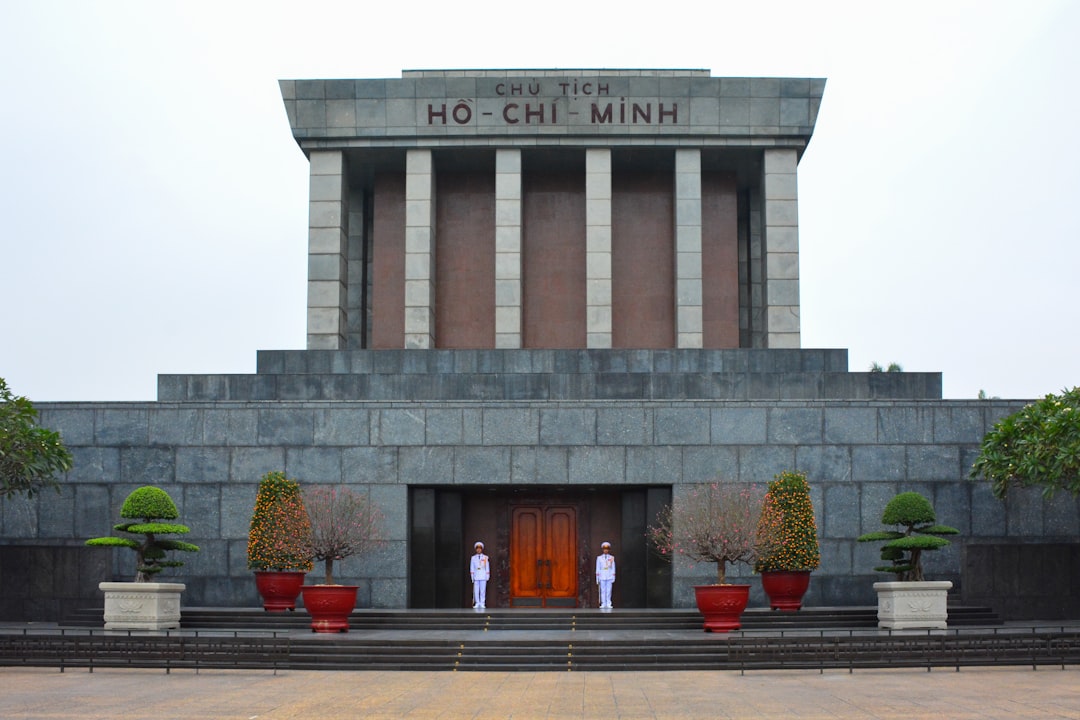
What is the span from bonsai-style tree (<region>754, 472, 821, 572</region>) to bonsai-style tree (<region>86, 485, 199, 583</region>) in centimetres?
1163

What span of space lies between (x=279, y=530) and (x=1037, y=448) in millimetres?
15036

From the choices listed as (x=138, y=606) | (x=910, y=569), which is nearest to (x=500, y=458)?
(x=138, y=606)

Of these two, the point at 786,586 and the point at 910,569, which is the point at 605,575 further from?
the point at 910,569

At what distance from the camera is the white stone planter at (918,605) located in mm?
25562

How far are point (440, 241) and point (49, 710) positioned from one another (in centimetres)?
2304

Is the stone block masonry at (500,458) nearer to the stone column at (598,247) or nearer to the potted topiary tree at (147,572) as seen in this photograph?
the potted topiary tree at (147,572)

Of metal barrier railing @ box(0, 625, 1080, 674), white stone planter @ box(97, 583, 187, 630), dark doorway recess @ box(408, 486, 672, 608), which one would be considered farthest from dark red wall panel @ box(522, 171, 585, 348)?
metal barrier railing @ box(0, 625, 1080, 674)

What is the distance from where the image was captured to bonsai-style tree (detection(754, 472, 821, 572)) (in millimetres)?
26781

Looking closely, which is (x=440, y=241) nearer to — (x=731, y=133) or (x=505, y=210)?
(x=505, y=210)

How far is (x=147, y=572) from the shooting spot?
2706 cm

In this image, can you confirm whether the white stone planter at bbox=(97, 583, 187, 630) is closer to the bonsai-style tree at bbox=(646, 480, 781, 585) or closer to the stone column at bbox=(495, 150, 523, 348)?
the bonsai-style tree at bbox=(646, 480, 781, 585)

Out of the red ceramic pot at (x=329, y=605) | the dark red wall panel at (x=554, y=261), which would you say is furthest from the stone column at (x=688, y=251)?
the red ceramic pot at (x=329, y=605)

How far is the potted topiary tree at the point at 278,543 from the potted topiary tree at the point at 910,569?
11.3 m

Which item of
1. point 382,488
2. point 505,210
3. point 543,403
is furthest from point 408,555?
point 505,210
